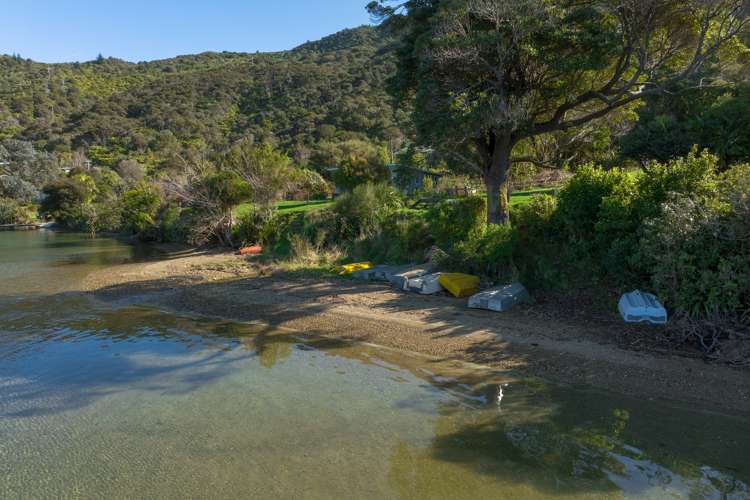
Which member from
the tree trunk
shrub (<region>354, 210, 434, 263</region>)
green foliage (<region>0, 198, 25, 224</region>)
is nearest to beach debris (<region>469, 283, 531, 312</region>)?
the tree trunk

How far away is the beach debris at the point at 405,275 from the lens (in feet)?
43.0

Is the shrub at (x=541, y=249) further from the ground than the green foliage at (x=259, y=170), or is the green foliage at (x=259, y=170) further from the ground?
the green foliage at (x=259, y=170)

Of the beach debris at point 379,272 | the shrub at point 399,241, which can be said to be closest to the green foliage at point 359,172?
the shrub at point 399,241

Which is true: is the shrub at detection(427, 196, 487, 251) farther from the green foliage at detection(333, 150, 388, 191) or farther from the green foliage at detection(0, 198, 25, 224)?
the green foliage at detection(0, 198, 25, 224)

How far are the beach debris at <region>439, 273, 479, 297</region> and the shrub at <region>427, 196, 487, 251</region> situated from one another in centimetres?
201

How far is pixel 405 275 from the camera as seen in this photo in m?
13.3

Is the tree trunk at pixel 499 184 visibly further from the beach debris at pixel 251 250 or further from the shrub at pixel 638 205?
the beach debris at pixel 251 250

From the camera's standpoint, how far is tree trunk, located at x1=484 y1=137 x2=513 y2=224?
14164 millimetres

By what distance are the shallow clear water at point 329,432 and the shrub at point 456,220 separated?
5.79 m

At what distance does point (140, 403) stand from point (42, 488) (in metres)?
1.99

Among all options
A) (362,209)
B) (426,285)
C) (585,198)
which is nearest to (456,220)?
(426,285)

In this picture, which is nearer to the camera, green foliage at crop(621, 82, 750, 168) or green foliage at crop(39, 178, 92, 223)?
green foliage at crop(621, 82, 750, 168)

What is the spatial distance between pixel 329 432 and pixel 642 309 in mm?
5590

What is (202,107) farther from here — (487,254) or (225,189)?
(487,254)
